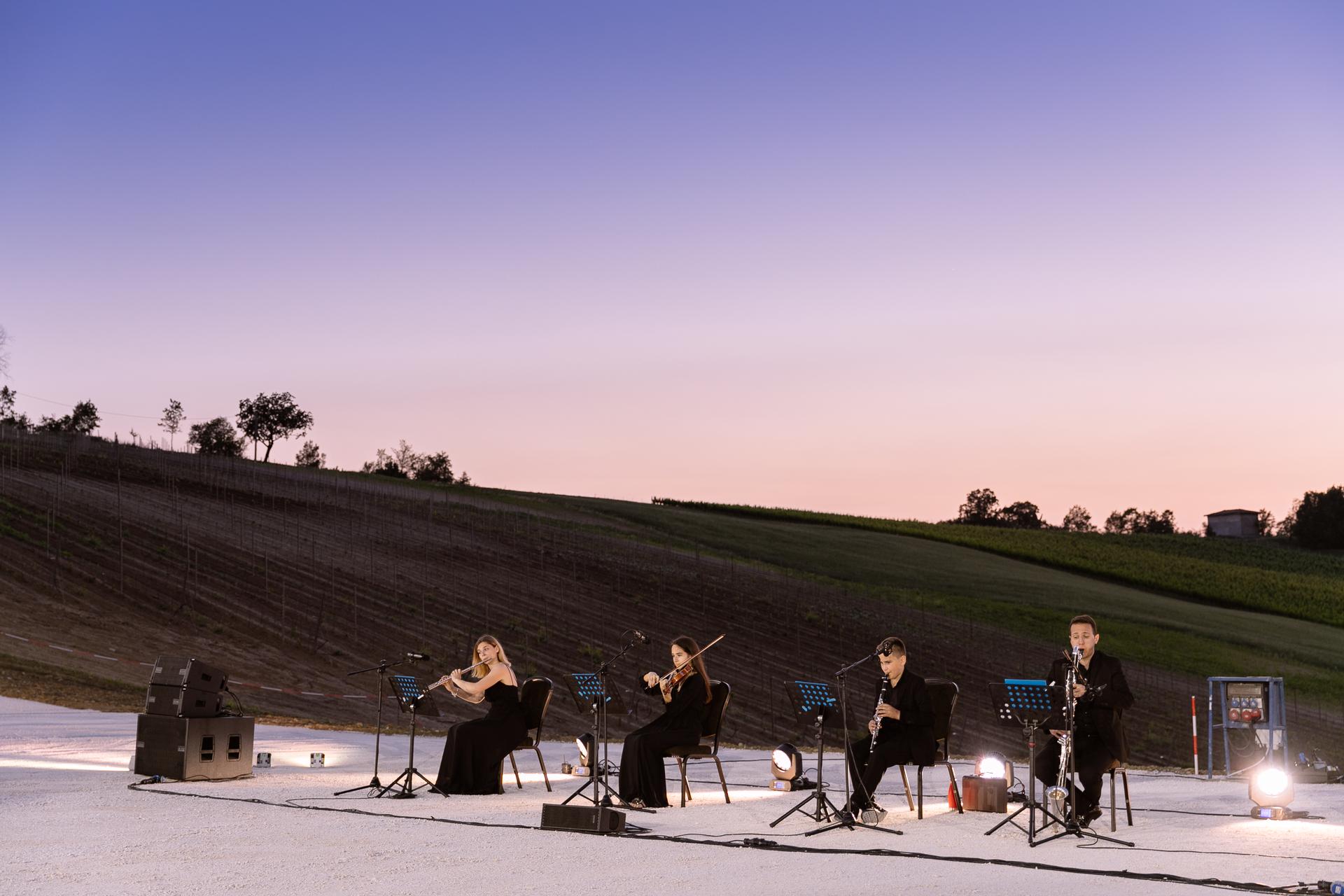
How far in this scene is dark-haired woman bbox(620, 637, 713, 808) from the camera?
980cm

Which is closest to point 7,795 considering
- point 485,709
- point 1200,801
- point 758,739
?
point 1200,801

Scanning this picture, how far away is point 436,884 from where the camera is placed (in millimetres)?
6285

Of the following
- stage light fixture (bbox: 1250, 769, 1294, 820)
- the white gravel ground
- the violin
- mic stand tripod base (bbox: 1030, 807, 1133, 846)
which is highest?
the violin

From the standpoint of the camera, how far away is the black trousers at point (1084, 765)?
880 centimetres

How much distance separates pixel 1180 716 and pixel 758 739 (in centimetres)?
1470

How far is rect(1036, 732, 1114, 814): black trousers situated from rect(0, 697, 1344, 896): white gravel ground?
1.26 feet

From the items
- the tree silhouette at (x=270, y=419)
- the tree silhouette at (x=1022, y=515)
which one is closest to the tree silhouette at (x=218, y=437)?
the tree silhouette at (x=270, y=419)

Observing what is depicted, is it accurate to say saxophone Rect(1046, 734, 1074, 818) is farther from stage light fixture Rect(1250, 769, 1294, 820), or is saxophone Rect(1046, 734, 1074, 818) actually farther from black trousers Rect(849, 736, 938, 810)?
stage light fixture Rect(1250, 769, 1294, 820)

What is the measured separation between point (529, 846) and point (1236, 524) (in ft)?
369

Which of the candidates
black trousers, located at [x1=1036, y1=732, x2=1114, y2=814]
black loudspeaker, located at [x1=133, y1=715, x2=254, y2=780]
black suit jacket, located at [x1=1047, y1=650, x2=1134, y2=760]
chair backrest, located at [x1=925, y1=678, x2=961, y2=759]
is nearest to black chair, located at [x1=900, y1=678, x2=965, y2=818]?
chair backrest, located at [x1=925, y1=678, x2=961, y2=759]

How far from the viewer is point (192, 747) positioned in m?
10.9

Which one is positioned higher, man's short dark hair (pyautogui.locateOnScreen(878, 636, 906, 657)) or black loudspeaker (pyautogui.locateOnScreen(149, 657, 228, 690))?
man's short dark hair (pyautogui.locateOnScreen(878, 636, 906, 657))

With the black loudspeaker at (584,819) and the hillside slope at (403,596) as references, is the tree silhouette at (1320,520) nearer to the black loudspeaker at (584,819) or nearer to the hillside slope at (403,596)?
the hillside slope at (403,596)

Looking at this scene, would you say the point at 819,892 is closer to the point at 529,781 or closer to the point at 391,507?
the point at 529,781
